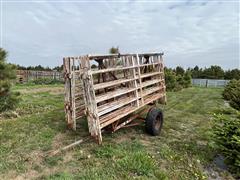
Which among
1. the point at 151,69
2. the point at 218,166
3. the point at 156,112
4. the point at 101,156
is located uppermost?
the point at 151,69

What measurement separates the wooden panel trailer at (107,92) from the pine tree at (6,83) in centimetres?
164

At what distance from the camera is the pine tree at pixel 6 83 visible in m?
5.25

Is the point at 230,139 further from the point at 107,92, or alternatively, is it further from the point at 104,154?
the point at 107,92

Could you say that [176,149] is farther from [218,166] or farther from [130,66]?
[130,66]

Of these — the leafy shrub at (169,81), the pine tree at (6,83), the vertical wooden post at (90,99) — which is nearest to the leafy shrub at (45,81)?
the leafy shrub at (169,81)

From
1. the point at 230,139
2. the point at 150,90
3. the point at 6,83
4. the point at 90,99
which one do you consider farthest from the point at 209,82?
the point at 90,99

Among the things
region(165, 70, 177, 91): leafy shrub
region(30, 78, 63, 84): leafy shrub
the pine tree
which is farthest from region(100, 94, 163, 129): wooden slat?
region(30, 78, 63, 84): leafy shrub

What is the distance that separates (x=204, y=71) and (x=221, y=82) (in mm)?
4590

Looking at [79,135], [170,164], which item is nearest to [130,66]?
[79,135]

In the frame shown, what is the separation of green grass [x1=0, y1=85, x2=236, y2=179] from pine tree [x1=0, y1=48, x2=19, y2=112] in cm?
51

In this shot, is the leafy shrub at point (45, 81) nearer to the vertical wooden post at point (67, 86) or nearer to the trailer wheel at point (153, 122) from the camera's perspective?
the vertical wooden post at point (67, 86)

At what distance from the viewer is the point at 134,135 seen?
5.17 metres

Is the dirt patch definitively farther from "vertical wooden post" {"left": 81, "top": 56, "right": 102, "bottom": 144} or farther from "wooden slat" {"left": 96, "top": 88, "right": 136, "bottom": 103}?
"wooden slat" {"left": 96, "top": 88, "right": 136, "bottom": 103}

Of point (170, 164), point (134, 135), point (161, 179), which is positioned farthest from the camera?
point (134, 135)
